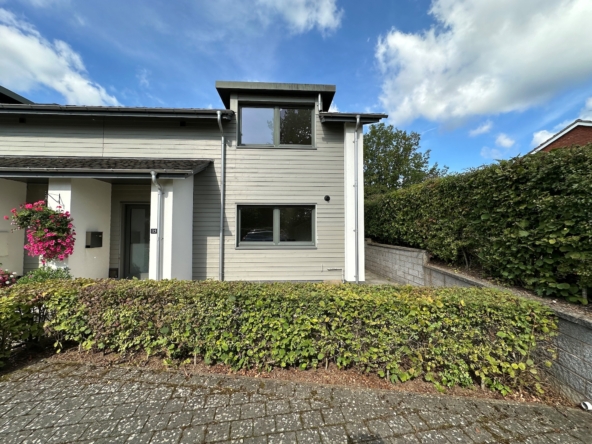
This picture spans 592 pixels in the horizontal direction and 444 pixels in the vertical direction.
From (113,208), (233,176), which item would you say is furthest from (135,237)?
(233,176)

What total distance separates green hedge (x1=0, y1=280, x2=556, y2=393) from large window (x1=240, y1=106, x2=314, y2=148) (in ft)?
16.3

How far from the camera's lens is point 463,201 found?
15.5 ft

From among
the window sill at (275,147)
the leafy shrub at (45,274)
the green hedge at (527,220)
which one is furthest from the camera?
the window sill at (275,147)

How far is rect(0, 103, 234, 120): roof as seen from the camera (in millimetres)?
6211

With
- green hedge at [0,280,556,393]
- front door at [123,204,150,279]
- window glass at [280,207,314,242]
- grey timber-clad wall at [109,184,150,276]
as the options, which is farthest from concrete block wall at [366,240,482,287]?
grey timber-clad wall at [109,184,150,276]

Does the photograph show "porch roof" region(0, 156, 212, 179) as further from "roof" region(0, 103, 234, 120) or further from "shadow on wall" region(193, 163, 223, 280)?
"roof" region(0, 103, 234, 120)

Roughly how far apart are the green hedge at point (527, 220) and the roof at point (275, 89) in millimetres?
3983

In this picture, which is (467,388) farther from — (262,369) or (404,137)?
(404,137)

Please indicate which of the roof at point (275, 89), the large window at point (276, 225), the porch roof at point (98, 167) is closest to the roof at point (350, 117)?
the roof at point (275, 89)

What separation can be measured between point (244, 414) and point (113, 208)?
Result: 6.86m

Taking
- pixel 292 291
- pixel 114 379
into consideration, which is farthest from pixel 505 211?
pixel 114 379

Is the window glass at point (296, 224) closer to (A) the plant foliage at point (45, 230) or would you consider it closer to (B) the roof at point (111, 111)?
(B) the roof at point (111, 111)

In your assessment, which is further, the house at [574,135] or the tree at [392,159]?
the tree at [392,159]

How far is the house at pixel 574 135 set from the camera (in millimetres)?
12156
